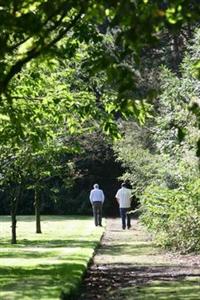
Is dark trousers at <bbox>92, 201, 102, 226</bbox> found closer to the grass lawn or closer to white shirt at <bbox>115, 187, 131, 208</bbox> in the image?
white shirt at <bbox>115, 187, 131, 208</bbox>

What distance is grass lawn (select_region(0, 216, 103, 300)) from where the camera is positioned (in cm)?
1172

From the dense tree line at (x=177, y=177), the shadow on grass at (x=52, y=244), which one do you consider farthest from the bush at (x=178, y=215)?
the shadow on grass at (x=52, y=244)

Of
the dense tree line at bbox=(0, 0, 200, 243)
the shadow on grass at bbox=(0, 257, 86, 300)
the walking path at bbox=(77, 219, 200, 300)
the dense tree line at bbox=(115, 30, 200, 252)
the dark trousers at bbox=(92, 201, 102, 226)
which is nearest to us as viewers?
the dense tree line at bbox=(0, 0, 200, 243)

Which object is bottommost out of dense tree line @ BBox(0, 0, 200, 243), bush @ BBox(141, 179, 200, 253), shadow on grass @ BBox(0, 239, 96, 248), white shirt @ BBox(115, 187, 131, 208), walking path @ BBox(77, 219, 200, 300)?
walking path @ BBox(77, 219, 200, 300)

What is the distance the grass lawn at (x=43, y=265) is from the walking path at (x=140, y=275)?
33 cm

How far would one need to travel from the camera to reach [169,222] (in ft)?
63.4

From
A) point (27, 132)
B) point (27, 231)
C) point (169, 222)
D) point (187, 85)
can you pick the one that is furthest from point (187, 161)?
point (27, 231)

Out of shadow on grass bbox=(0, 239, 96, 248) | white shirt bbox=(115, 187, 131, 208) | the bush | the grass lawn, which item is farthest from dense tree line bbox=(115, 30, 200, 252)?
white shirt bbox=(115, 187, 131, 208)

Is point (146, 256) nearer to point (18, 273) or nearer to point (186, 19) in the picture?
point (18, 273)

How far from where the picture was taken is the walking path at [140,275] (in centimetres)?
1199

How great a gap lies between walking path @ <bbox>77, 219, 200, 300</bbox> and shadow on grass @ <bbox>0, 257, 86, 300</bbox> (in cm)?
29

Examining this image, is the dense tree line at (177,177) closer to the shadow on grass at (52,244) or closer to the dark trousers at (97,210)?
the shadow on grass at (52,244)

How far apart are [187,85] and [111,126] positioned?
8739 mm

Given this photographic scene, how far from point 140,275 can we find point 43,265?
231cm
